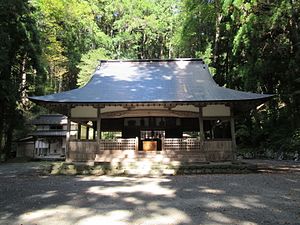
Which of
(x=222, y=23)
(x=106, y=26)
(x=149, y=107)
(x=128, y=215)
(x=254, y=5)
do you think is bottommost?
(x=128, y=215)

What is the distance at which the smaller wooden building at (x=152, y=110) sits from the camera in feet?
38.8

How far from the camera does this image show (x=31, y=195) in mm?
6441

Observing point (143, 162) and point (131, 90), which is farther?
point (131, 90)

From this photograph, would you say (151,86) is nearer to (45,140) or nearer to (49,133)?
(49,133)

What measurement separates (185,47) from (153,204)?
2348 centimetres

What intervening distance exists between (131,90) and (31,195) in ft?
25.4

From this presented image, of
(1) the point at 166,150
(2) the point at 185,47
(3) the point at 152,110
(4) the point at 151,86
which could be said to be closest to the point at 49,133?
(4) the point at 151,86

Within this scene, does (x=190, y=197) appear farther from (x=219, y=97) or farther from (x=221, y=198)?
(x=219, y=97)

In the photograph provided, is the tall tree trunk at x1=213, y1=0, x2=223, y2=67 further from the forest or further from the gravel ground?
the gravel ground

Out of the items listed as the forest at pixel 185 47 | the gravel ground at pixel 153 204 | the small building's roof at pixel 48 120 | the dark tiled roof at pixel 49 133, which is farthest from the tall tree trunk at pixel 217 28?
the gravel ground at pixel 153 204

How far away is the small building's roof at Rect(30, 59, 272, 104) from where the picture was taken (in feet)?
39.2

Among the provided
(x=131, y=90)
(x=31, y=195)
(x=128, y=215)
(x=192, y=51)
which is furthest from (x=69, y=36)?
(x=128, y=215)

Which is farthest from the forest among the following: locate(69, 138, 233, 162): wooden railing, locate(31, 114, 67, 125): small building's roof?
locate(69, 138, 233, 162): wooden railing

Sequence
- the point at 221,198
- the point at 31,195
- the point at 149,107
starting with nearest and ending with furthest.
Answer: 1. the point at 221,198
2. the point at 31,195
3. the point at 149,107
